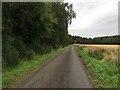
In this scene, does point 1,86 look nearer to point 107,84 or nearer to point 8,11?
point 107,84

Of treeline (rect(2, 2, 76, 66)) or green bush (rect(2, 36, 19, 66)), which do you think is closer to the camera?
green bush (rect(2, 36, 19, 66))

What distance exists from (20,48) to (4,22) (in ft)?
17.2

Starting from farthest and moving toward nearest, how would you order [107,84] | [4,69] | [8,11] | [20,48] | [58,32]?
1. [58,32]
2. [20,48]
3. [8,11]
4. [4,69]
5. [107,84]

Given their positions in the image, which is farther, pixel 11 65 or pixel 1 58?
pixel 11 65

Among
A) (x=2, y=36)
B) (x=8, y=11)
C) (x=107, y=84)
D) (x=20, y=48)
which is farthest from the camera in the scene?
(x=20, y=48)

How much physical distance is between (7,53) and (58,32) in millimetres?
39844

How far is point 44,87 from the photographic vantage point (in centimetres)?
1249

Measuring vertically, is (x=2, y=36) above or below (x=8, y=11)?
below

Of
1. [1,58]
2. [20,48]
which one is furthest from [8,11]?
[1,58]

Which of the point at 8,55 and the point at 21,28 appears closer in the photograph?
the point at 8,55

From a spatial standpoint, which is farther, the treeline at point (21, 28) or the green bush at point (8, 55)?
the treeline at point (21, 28)

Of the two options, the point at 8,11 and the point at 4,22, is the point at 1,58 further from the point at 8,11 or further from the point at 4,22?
the point at 8,11

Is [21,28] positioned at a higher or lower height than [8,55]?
higher

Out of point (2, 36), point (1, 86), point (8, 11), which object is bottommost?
point (1, 86)
